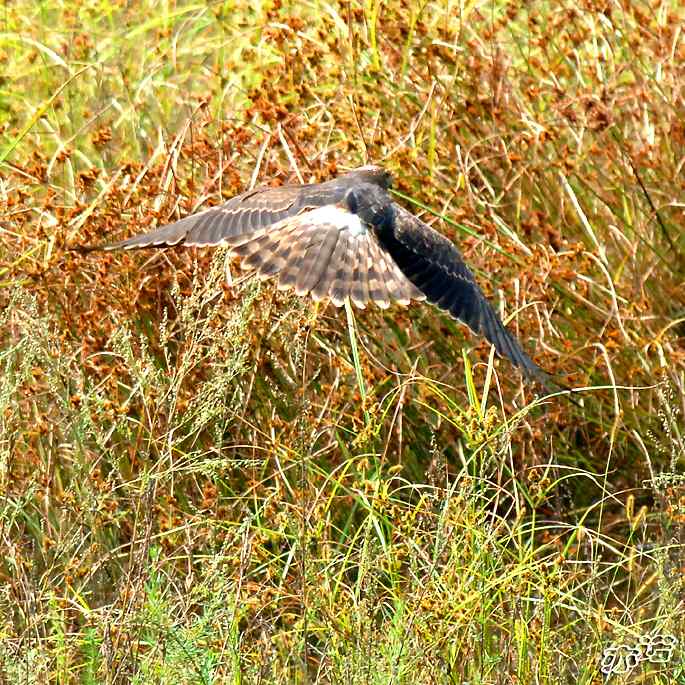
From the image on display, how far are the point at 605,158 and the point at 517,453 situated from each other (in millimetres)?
1267

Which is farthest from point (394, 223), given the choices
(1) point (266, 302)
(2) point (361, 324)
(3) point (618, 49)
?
(3) point (618, 49)

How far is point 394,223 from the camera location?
4988 millimetres

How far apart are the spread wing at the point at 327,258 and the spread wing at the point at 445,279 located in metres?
0.10

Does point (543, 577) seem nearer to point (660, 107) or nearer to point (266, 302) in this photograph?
point (266, 302)


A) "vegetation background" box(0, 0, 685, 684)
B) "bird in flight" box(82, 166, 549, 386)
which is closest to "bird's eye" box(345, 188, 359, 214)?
"bird in flight" box(82, 166, 549, 386)

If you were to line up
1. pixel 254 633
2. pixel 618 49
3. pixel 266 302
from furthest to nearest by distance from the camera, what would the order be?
pixel 618 49 → pixel 266 302 → pixel 254 633

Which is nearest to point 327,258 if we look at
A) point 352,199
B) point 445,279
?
point 352,199

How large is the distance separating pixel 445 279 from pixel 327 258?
409 millimetres

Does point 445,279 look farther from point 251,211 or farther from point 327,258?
point 251,211

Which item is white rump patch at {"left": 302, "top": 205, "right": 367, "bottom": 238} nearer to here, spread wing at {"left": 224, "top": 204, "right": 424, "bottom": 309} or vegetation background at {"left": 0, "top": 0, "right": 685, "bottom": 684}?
spread wing at {"left": 224, "top": 204, "right": 424, "bottom": 309}

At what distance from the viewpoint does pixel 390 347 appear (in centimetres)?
493

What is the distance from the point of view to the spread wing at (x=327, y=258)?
4.45 m

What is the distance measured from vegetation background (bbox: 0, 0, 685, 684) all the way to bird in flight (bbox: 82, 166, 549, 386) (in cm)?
11

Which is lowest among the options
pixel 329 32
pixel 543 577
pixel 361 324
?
pixel 361 324
